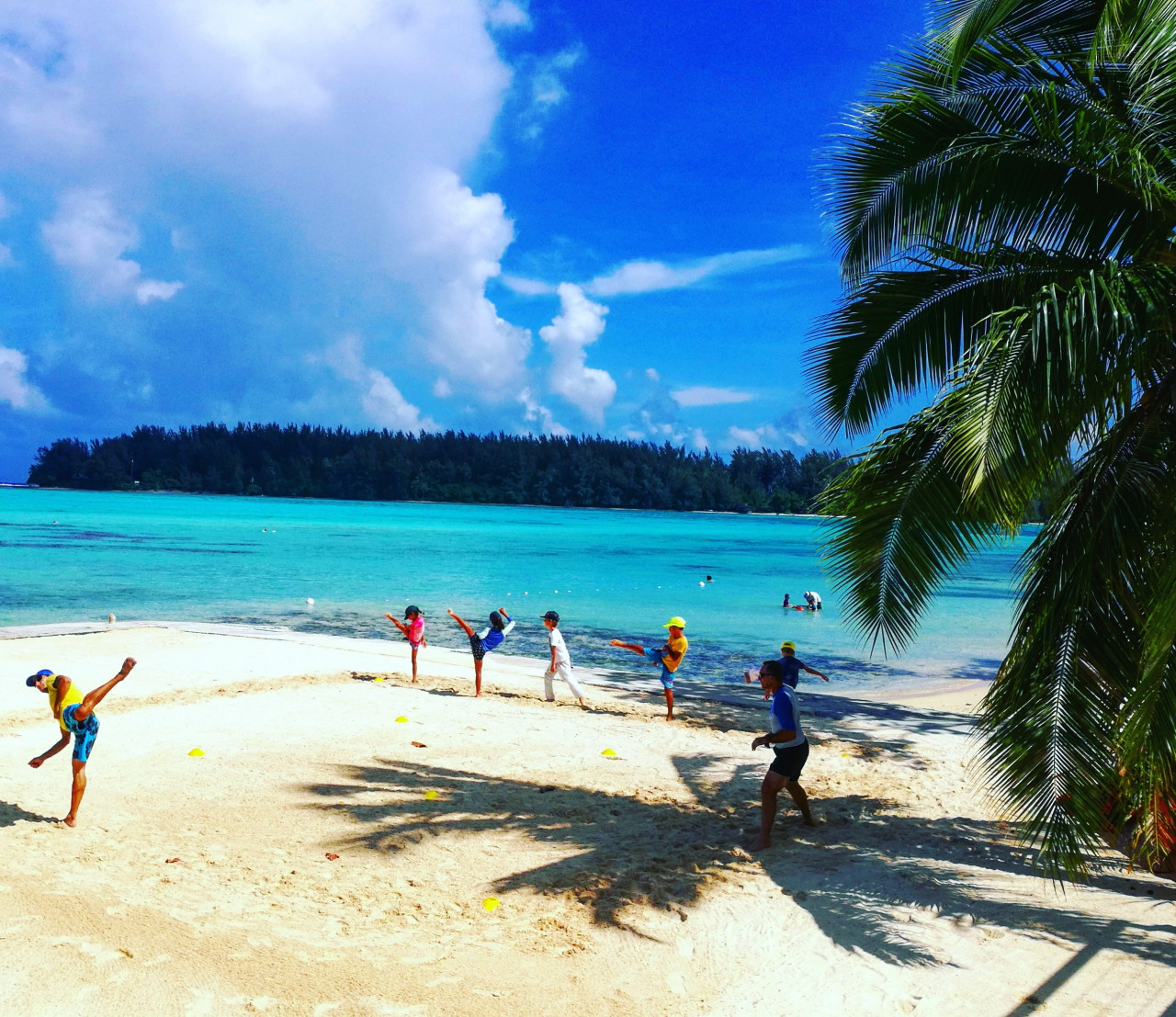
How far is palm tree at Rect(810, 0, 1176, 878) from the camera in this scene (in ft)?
16.7

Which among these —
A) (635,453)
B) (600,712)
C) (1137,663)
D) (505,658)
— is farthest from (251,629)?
(635,453)

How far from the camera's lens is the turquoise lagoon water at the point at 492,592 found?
23.0 metres

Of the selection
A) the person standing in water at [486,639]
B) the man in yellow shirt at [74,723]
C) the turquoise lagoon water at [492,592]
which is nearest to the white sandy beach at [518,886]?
the man in yellow shirt at [74,723]

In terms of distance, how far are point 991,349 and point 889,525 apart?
63.5 inches

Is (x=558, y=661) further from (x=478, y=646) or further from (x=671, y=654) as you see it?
(x=671, y=654)

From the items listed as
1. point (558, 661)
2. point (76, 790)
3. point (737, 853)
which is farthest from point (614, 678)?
point (76, 790)

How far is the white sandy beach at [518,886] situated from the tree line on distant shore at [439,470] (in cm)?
15405

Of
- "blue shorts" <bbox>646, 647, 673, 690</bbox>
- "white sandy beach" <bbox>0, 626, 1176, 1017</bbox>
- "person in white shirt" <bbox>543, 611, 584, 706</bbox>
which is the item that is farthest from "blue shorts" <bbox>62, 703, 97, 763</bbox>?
"blue shorts" <bbox>646, 647, 673, 690</bbox>

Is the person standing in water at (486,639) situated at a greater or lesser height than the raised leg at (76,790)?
greater

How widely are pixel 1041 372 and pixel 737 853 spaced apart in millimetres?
4344

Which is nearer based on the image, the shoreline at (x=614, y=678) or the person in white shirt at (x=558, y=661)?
the person in white shirt at (x=558, y=661)

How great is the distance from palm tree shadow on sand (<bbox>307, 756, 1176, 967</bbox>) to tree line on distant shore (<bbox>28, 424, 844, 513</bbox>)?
155 meters

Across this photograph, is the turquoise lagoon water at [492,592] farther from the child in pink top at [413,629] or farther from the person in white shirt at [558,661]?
the child in pink top at [413,629]

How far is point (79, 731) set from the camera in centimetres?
726
